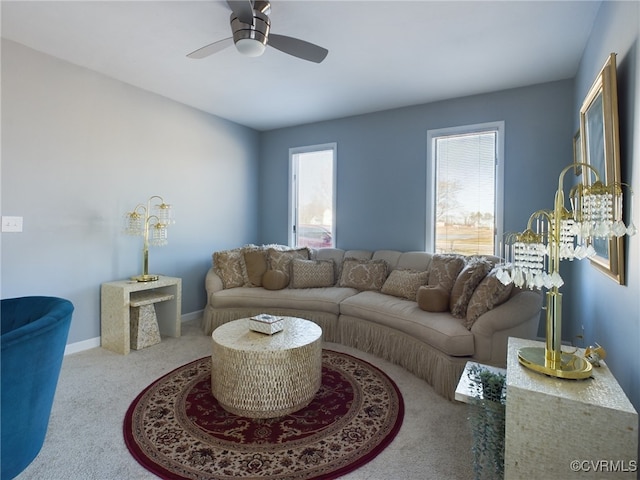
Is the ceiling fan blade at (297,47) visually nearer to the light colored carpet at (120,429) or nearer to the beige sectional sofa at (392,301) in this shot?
the beige sectional sofa at (392,301)

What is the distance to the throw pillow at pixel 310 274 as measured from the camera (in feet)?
12.8

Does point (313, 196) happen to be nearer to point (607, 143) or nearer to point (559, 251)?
point (607, 143)

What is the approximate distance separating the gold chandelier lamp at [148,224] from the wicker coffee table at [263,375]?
5.55 feet

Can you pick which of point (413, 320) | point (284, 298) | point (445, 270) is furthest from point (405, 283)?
point (284, 298)

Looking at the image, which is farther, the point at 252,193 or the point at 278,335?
the point at 252,193

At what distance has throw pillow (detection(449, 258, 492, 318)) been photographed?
8.88 feet

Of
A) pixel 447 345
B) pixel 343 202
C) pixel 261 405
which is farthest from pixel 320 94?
pixel 261 405

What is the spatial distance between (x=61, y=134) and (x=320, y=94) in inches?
100

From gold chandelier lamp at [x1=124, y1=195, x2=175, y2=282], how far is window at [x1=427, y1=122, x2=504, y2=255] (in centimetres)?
303

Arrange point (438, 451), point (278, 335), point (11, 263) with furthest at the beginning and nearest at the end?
point (11, 263) → point (278, 335) → point (438, 451)

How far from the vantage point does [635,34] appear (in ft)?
5.01

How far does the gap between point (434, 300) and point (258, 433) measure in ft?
5.70

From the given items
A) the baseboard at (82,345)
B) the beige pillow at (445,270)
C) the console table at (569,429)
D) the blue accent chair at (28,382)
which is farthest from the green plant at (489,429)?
the baseboard at (82,345)

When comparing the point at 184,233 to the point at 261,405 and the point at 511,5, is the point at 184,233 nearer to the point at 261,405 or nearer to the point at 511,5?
the point at 261,405
